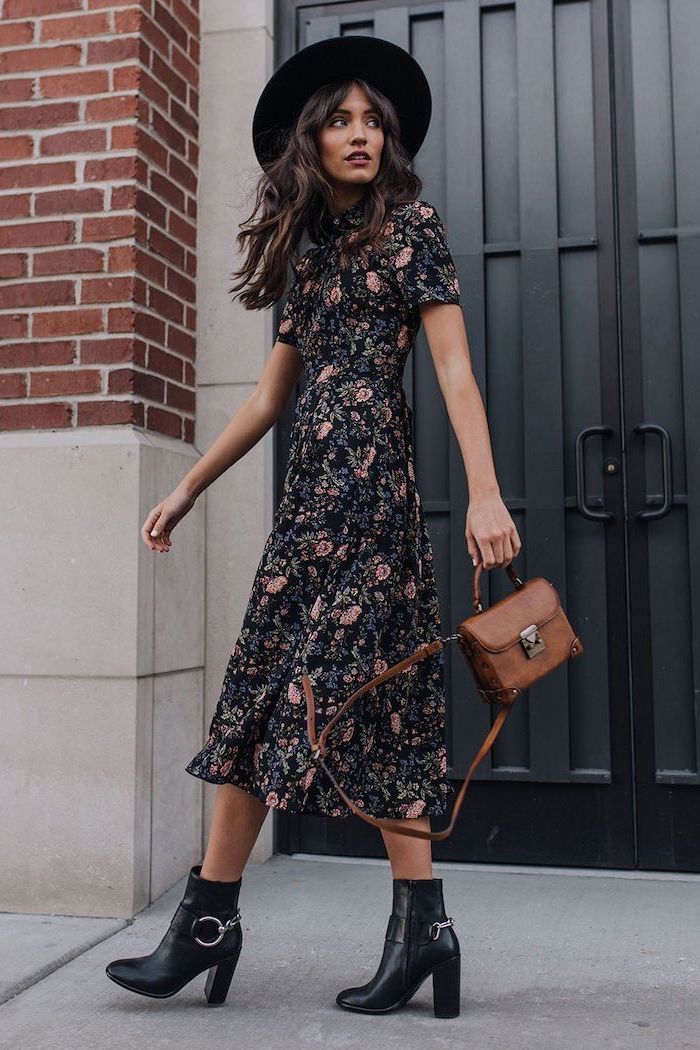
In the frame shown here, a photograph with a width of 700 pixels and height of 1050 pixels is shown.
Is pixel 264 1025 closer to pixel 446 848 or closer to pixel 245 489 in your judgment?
pixel 446 848

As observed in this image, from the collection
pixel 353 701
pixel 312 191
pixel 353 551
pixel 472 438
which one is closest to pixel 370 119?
pixel 312 191

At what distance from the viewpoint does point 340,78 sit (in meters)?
2.29

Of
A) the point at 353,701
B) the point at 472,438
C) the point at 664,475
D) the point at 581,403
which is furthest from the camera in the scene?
the point at 581,403

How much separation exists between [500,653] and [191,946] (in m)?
0.91

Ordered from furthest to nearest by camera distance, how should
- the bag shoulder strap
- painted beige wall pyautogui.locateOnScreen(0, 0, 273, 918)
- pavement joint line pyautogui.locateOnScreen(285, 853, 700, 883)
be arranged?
pavement joint line pyautogui.locateOnScreen(285, 853, 700, 883), painted beige wall pyautogui.locateOnScreen(0, 0, 273, 918), the bag shoulder strap

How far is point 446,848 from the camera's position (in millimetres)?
3354

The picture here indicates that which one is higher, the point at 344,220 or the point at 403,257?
the point at 344,220

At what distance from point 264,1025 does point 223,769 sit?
1.75ft

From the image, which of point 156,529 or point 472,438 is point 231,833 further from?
point 472,438

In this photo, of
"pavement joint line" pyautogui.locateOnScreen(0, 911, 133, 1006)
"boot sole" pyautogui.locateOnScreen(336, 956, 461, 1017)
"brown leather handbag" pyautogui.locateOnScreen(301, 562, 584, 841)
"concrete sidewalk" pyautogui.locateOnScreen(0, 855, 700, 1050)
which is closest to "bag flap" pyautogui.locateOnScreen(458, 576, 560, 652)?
"brown leather handbag" pyautogui.locateOnScreen(301, 562, 584, 841)

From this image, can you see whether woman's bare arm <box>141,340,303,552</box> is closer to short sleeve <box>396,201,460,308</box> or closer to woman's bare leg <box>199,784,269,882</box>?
short sleeve <box>396,201,460,308</box>

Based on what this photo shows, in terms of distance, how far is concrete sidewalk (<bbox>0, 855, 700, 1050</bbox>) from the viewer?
6.73 feet

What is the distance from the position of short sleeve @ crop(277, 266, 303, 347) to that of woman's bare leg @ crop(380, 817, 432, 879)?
115 centimetres

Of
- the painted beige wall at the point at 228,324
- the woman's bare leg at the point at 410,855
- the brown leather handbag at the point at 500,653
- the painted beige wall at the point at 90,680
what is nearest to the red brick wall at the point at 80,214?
the painted beige wall at the point at 90,680
